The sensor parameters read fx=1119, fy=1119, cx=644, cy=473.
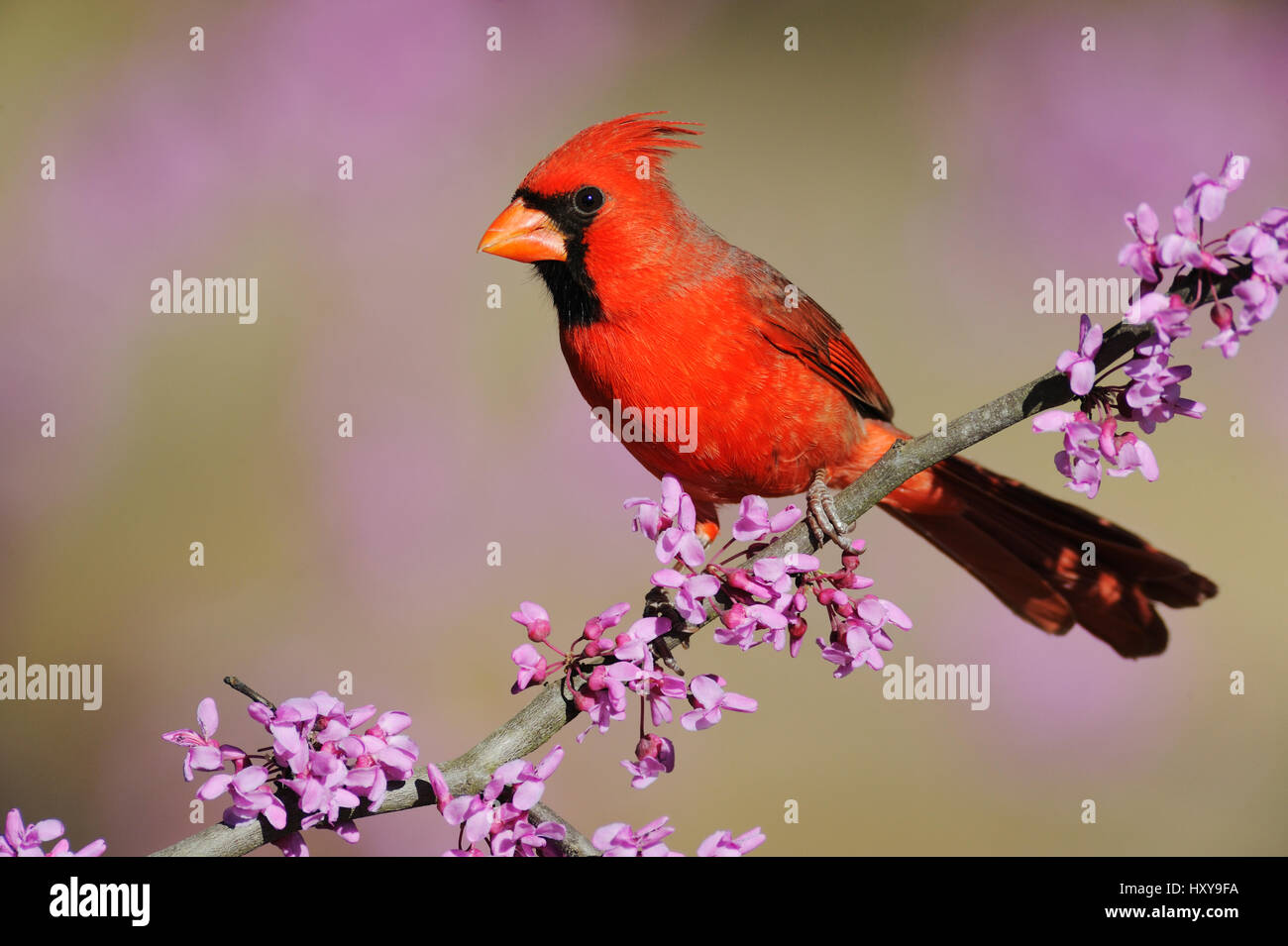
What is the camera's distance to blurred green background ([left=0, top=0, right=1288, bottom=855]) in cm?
390

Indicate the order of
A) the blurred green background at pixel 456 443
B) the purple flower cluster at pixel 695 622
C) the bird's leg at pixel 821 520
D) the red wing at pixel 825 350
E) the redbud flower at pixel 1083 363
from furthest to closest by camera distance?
the blurred green background at pixel 456 443 → the red wing at pixel 825 350 → the bird's leg at pixel 821 520 → the purple flower cluster at pixel 695 622 → the redbud flower at pixel 1083 363

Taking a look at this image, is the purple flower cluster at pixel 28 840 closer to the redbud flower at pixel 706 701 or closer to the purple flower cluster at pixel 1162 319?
the redbud flower at pixel 706 701

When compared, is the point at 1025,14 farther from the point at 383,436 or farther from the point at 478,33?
the point at 383,436

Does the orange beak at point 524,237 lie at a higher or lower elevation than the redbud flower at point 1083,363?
higher

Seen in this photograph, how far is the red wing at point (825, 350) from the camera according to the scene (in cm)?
262

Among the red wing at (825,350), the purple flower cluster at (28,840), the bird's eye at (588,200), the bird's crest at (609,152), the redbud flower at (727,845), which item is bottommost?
the redbud flower at (727,845)

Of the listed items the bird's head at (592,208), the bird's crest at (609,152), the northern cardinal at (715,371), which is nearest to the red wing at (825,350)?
the northern cardinal at (715,371)

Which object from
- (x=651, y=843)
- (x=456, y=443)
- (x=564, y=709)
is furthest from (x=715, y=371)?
(x=456, y=443)

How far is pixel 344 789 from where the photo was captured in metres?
1.42

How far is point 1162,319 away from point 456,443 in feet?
10.2

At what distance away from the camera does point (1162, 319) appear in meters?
1.35

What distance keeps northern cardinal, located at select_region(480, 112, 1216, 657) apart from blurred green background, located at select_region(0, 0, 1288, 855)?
153 cm

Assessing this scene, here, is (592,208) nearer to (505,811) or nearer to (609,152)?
(609,152)

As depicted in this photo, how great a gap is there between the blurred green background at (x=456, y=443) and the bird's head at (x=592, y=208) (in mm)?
1738
